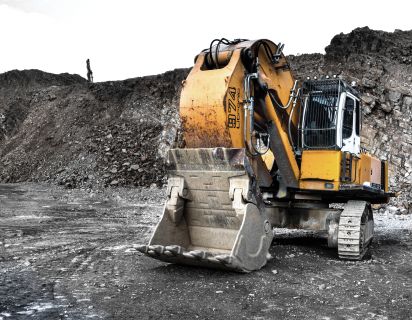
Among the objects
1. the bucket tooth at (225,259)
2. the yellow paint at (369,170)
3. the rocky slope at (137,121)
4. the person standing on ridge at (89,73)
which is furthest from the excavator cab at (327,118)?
the person standing on ridge at (89,73)

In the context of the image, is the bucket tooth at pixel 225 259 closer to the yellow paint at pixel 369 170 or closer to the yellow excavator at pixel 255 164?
the yellow excavator at pixel 255 164

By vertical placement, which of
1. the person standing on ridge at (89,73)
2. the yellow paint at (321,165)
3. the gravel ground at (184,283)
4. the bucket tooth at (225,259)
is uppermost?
the person standing on ridge at (89,73)

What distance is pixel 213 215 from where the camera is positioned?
255 inches

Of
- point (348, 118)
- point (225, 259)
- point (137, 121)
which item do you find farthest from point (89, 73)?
point (225, 259)

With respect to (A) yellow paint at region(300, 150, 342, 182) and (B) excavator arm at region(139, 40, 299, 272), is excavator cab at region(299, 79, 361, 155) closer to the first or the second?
(A) yellow paint at region(300, 150, 342, 182)

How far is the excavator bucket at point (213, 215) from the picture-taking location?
571 centimetres

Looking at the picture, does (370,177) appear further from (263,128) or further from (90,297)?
(90,297)

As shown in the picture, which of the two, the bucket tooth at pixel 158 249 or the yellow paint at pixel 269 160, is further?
the yellow paint at pixel 269 160

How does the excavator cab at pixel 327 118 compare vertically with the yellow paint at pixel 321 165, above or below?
above

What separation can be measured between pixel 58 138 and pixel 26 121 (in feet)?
18.6

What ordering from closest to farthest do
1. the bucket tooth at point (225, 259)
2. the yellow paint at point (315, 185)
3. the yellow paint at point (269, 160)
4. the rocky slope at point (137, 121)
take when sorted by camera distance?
1. the bucket tooth at point (225, 259)
2. the yellow paint at point (315, 185)
3. the yellow paint at point (269, 160)
4. the rocky slope at point (137, 121)

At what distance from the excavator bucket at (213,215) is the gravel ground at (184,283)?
293 millimetres

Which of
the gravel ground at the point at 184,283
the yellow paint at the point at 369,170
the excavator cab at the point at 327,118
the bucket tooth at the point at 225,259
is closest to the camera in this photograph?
the gravel ground at the point at 184,283

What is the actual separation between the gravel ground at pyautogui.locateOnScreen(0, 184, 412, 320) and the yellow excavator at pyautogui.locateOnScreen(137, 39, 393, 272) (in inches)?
13.7
